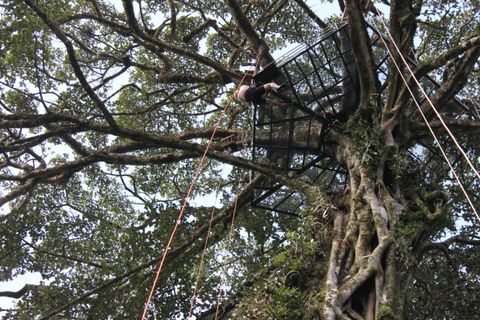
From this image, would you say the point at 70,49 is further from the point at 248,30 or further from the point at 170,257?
the point at 170,257

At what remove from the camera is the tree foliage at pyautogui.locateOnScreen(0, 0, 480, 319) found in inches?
175

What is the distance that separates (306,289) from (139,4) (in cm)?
715

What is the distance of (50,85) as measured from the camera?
8555mm

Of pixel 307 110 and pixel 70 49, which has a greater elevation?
pixel 70 49

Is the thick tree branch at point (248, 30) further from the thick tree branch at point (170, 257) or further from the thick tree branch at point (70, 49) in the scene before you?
the thick tree branch at point (70, 49)

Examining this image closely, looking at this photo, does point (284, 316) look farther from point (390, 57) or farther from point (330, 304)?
point (390, 57)

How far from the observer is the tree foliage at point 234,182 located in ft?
14.5

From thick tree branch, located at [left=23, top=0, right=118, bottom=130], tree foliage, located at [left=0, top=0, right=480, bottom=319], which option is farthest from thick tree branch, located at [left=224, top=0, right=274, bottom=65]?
thick tree branch, located at [left=23, top=0, right=118, bottom=130]

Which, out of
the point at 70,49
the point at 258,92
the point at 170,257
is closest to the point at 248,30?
the point at 258,92

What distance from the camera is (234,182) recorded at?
29.2 feet

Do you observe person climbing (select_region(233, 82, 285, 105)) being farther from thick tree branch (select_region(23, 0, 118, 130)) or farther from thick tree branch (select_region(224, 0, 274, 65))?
thick tree branch (select_region(23, 0, 118, 130))

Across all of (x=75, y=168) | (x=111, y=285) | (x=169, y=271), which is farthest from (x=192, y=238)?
(x=75, y=168)

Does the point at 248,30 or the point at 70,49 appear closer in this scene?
the point at 70,49

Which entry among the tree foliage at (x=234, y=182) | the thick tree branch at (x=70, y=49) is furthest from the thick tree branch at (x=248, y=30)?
the thick tree branch at (x=70, y=49)
